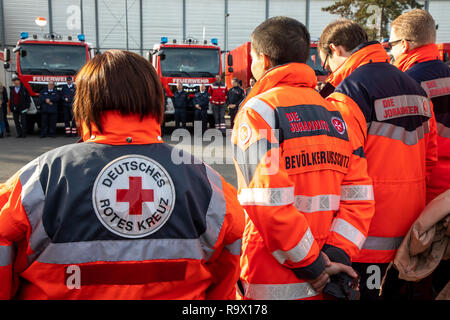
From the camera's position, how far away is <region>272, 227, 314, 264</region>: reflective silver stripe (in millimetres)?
1830

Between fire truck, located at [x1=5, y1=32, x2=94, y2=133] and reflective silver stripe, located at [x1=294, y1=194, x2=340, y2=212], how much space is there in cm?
1327

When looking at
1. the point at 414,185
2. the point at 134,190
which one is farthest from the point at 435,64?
the point at 134,190

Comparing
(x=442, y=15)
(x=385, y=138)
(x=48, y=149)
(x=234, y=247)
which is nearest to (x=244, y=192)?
(x=234, y=247)

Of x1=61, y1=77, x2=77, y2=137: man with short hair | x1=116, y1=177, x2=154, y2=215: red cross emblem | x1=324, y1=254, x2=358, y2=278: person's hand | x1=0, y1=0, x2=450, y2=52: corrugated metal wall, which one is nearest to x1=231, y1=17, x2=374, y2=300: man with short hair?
x1=324, y1=254, x2=358, y2=278: person's hand

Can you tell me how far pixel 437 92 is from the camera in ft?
10.1

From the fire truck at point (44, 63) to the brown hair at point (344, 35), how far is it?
12.6 meters

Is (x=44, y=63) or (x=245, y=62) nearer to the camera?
(x=44, y=63)

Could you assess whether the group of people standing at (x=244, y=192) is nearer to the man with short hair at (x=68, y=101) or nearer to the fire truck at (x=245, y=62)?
the man with short hair at (x=68, y=101)

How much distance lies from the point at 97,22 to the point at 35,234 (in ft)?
107

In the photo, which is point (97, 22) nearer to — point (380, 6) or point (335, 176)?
point (380, 6)

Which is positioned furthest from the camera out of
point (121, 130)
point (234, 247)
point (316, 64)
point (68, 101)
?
point (316, 64)

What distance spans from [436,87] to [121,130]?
2402 mm

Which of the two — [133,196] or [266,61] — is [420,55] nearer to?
[266,61]

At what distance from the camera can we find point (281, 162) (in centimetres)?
189
